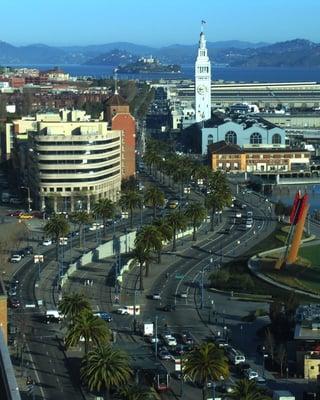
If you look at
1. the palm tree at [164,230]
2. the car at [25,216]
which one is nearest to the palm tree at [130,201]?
the car at [25,216]

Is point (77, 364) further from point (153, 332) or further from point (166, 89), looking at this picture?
point (166, 89)

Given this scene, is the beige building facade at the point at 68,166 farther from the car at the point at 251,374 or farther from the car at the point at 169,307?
the car at the point at 251,374

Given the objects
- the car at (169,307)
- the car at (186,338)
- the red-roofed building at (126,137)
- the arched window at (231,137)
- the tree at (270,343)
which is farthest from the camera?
the arched window at (231,137)

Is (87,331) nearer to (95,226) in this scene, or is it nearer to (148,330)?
(148,330)

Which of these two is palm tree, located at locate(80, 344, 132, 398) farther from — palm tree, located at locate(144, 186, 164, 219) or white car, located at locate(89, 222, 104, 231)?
palm tree, located at locate(144, 186, 164, 219)

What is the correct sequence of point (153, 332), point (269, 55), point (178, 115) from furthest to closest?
1. point (269, 55)
2. point (178, 115)
3. point (153, 332)

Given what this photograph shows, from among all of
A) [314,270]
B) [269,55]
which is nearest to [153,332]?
[314,270]

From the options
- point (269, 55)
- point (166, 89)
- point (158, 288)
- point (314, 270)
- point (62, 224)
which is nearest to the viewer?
point (158, 288)

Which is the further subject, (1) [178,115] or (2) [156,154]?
(1) [178,115]
